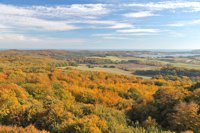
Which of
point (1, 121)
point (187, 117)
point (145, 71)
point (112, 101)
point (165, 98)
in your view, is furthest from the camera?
point (145, 71)

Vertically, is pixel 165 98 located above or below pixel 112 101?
above

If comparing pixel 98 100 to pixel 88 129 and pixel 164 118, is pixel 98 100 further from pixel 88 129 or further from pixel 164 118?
pixel 88 129

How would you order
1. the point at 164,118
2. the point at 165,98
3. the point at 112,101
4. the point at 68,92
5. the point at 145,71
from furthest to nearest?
the point at 145,71
the point at 68,92
the point at 112,101
the point at 165,98
the point at 164,118

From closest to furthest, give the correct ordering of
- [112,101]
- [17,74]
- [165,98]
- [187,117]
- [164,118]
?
[187,117]
[164,118]
[165,98]
[112,101]
[17,74]

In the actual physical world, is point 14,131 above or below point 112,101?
above

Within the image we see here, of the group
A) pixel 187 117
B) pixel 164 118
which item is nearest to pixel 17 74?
pixel 164 118

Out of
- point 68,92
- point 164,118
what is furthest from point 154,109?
point 68,92

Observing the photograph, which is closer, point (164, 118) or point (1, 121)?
point (1, 121)

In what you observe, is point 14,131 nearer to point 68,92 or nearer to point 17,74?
point 68,92

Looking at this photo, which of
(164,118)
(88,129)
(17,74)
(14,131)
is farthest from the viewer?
(17,74)
